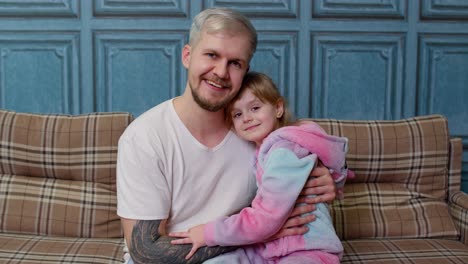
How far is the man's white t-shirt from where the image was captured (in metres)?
1.52

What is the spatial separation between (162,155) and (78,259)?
0.62 m

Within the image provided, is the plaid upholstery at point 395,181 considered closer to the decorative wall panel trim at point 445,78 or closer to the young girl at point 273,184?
the decorative wall panel trim at point 445,78

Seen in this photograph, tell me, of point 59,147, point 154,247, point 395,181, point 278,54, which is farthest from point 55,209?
point 395,181

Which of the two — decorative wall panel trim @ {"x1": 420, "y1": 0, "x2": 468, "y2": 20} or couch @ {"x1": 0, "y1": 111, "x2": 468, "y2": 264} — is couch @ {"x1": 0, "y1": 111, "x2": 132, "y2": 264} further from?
decorative wall panel trim @ {"x1": 420, "y1": 0, "x2": 468, "y2": 20}

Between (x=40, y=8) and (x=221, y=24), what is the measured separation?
133 cm

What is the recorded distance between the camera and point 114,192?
2.15m

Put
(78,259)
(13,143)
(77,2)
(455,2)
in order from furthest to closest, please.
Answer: (455,2), (77,2), (13,143), (78,259)

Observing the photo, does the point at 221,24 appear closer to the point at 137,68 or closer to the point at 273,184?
the point at 273,184

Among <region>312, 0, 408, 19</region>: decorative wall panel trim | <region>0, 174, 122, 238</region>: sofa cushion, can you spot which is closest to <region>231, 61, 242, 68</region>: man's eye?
<region>0, 174, 122, 238</region>: sofa cushion

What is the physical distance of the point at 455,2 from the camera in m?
2.67

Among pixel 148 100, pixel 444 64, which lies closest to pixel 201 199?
pixel 148 100

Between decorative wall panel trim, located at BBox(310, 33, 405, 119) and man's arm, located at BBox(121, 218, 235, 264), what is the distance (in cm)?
132

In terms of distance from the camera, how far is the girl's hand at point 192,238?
1.52 meters

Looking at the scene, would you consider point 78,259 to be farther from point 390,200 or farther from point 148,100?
point 390,200
